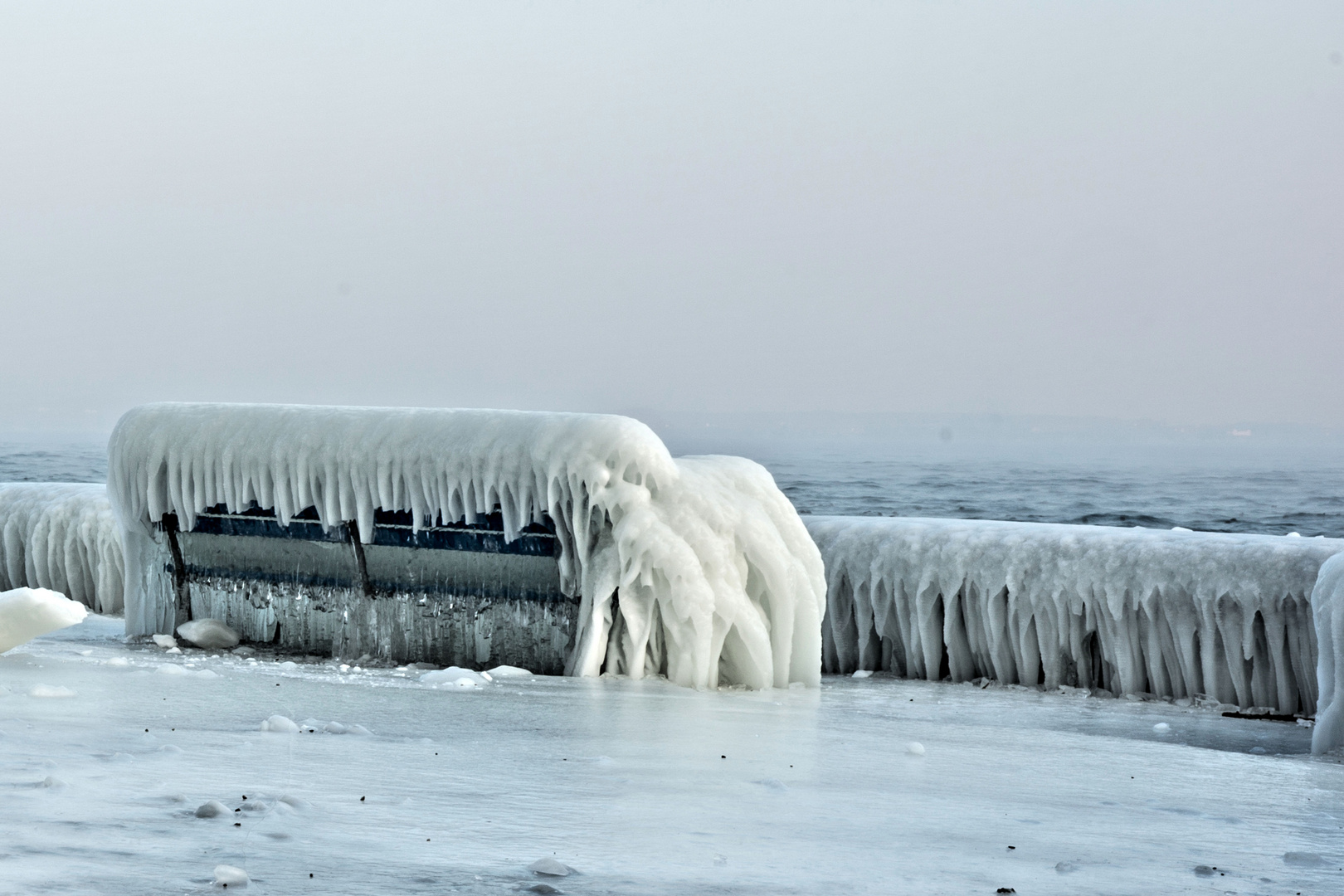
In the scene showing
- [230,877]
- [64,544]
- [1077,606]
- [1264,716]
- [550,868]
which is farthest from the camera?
[64,544]

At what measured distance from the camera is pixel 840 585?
29.8 ft

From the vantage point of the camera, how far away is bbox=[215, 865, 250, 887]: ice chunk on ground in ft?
9.36

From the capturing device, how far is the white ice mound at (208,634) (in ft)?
27.9

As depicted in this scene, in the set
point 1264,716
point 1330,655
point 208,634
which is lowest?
point 1264,716

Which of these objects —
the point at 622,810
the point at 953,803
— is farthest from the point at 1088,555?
the point at 622,810

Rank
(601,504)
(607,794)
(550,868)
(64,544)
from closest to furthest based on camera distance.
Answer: (550,868) < (607,794) < (601,504) < (64,544)

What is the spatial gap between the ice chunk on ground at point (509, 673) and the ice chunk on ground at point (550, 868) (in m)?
4.18

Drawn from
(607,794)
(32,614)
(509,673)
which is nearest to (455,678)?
(509,673)

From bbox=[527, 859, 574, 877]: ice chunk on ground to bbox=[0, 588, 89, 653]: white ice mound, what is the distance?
4361 millimetres

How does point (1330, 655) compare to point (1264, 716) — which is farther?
point (1264, 716)

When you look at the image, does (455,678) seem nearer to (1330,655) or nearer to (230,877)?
(230,877)

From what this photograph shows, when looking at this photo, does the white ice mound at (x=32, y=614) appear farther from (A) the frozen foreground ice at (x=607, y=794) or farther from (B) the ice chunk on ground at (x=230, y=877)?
(B) the ice chunk on ground at (x=230, y=877)

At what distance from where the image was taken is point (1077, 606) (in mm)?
8352

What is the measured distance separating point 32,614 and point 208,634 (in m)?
1.88
